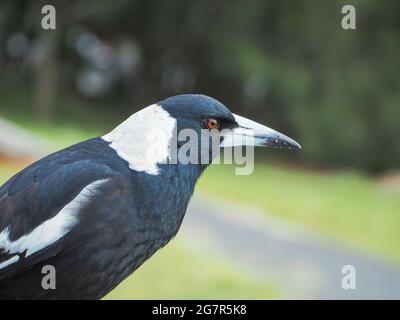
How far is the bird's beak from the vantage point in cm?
181

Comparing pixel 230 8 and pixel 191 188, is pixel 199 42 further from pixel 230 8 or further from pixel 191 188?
pixel 191 188

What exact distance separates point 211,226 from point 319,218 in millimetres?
1332

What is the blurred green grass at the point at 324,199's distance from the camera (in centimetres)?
480

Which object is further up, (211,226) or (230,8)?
(230,8)

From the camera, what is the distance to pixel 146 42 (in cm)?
895

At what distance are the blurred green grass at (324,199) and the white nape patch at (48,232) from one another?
8.09ft

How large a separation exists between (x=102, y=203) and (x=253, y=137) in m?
0.43

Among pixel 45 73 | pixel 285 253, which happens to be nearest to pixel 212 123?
pixel 285 253

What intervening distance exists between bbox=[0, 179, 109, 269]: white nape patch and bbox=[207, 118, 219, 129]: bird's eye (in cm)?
36

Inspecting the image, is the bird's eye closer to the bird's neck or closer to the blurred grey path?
the bird's neck

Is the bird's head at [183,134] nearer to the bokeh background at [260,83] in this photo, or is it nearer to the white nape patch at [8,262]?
the white nape patch at [8,262]

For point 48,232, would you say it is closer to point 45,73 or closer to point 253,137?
point 253,137

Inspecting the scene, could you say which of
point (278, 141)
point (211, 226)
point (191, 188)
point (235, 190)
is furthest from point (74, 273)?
point (235, 190)

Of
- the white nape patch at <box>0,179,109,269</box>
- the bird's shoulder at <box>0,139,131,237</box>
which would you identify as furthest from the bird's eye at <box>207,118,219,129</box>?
the white nape patch at <box>0,179,109,269</box>
